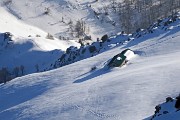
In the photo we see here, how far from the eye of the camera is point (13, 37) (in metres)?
114

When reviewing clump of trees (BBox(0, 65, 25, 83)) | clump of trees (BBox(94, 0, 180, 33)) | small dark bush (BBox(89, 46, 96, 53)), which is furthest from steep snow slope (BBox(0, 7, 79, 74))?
clump of trees (BBox(94, 0, 180, 33))

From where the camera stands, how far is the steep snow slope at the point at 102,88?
3797 cm

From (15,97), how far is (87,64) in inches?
434

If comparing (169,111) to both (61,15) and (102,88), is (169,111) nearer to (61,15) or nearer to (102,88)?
(102,88)

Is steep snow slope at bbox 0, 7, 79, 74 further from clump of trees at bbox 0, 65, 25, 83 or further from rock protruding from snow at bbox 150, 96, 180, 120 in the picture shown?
rock protruding from snow at bbox 150, 96, 180, 120

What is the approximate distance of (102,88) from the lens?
44000 millimetres

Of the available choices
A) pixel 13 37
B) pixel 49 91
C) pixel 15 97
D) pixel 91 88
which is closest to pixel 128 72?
pixel 91 88

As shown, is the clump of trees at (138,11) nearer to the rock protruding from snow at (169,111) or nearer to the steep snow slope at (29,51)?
the steep snow slope at (29,51)

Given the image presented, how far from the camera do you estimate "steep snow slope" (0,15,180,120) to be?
1495 inches

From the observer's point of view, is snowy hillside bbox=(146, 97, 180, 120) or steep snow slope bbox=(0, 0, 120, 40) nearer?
snowy hillside bbox=(146, 97, 180, 120)

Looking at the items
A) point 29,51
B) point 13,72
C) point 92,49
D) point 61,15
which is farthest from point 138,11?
point 92,49

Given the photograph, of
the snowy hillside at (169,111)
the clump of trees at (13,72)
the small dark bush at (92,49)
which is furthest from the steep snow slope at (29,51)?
the snowy hillside at (169,111)

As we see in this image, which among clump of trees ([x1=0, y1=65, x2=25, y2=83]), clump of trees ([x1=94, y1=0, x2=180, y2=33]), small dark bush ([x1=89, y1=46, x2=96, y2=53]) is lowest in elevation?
clump of trees ([x1=0, y1=65, x2=25, y2=83])

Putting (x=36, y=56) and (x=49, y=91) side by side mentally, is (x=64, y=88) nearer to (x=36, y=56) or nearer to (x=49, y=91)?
(x=49, y=91)
